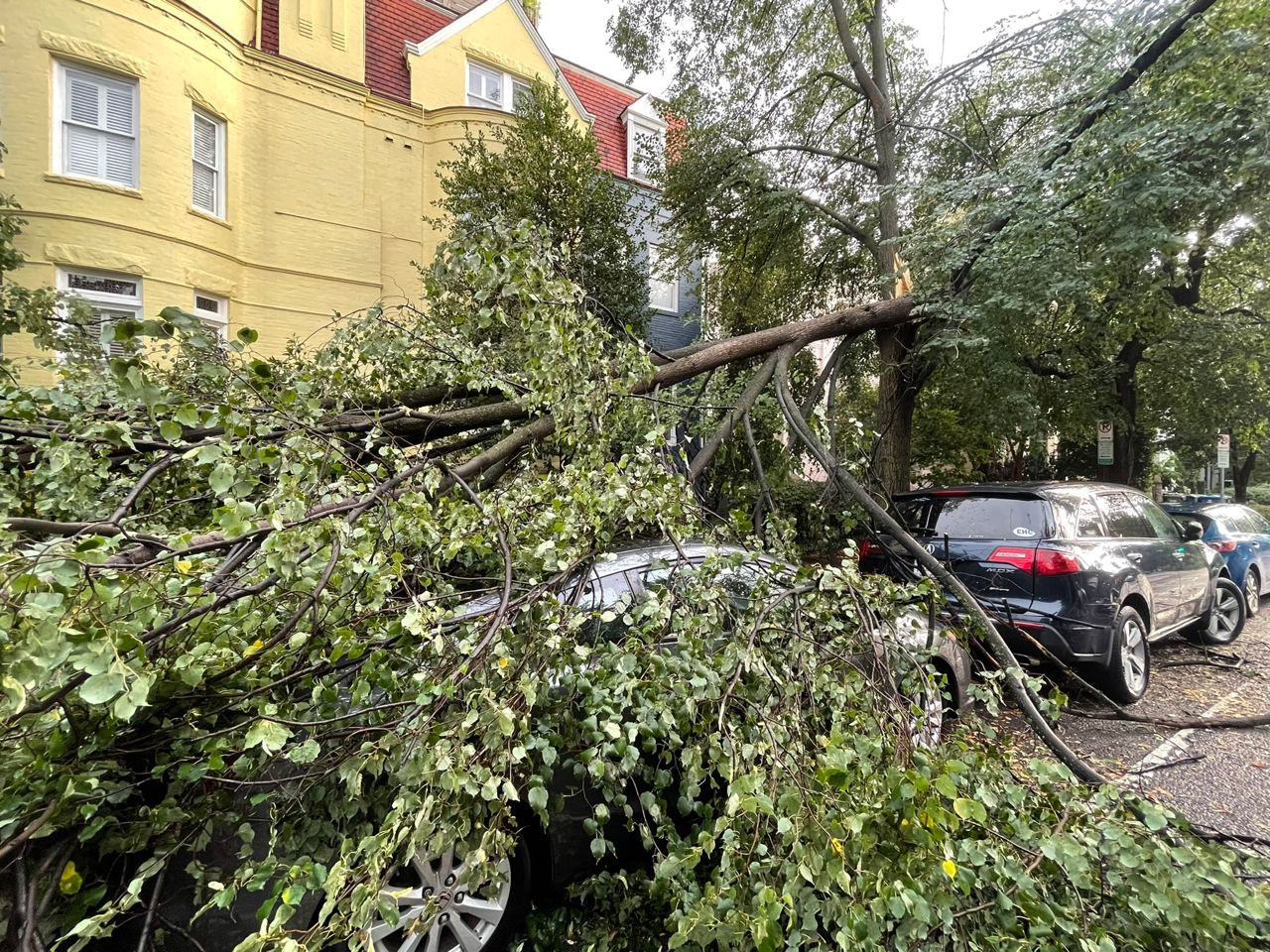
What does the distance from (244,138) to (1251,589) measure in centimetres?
1687

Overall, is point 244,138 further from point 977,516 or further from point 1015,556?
point 1015,556

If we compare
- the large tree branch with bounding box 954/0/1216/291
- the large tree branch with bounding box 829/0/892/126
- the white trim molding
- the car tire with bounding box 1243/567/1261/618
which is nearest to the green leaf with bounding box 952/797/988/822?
the large tree branch with bounding box 954/0/1216/291

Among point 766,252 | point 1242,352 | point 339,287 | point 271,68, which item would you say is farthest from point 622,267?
point 1242,352

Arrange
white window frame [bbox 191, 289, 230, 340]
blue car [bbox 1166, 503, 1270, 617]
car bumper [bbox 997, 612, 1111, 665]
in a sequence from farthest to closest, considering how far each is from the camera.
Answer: white window frame [bbox 191, 289, 230, 340] → blue car [bbox 1166, 503, 1270, 617] → car bumper [bbox 997, 612, 1111, 665]

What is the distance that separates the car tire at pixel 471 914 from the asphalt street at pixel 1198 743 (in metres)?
2.30

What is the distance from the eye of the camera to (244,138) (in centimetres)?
1077

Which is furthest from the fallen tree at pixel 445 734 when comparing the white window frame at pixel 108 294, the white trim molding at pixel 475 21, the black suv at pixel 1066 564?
the white trim molding at pixel 475 21

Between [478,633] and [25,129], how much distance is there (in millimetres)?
11947

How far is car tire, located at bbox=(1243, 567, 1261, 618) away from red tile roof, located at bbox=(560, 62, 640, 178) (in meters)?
14.6

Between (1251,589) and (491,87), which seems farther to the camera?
(491,87)

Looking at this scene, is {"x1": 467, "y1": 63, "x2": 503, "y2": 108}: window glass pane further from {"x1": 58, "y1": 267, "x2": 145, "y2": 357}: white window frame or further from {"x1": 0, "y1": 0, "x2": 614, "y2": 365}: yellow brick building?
{"x1": 58, "y1": 267, "x2": 145, "y2": 357}: white window frame

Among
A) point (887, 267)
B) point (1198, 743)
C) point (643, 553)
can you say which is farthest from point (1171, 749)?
point (887, 267)

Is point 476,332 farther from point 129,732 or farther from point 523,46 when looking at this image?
point 523,46

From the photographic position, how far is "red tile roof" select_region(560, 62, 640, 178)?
52.4ft
